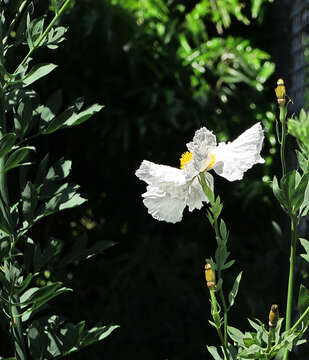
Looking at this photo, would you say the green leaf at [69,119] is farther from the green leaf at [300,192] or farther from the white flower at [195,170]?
the green leaf at [300,192]

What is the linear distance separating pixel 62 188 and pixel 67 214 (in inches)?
49.7

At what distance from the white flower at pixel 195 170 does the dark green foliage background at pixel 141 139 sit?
128 cm

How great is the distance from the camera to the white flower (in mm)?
614

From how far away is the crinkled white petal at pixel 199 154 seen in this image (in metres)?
0.61

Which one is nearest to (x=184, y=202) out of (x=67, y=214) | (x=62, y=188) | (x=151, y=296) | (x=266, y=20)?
(x=62, y=188)

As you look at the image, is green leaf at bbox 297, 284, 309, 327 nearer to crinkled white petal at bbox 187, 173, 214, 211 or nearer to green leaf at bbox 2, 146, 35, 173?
crinkled white petal at bbox 187, 173, 214, 211

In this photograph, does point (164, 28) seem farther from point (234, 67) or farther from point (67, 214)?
point (67, 214)

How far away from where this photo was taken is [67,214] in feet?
6.86

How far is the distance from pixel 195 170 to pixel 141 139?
1.45 meters

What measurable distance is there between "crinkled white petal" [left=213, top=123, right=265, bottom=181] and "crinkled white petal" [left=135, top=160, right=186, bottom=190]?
0.13 feet

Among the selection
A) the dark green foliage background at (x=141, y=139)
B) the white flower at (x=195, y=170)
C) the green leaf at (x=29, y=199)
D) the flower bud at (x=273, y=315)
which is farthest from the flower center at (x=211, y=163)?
the dark green foliage background at (x=141, y=139)

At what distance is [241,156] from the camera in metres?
0.62

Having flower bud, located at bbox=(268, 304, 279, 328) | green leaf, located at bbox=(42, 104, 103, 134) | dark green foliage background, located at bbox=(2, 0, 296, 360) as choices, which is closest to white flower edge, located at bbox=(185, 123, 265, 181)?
flower bud, located at bbox=(268, 304, 279, 328)

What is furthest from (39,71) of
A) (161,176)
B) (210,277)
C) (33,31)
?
(210,277)
